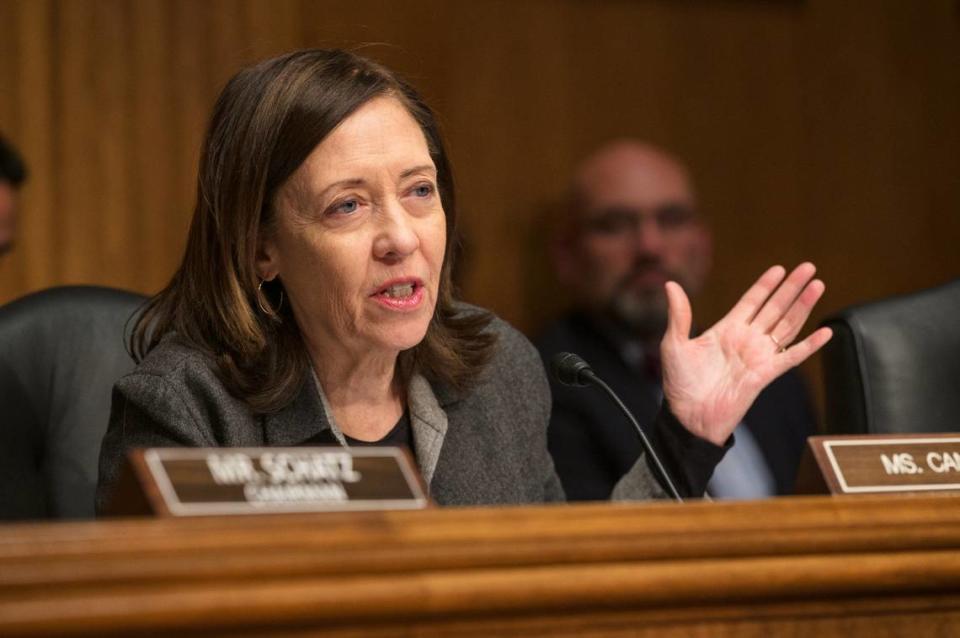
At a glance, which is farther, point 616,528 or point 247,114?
point 247,114

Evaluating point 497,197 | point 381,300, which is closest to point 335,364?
point 381,300

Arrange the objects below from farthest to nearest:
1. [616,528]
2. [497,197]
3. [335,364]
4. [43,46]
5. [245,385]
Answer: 1. [497,197]
2. [43,46]
3. [335,364]
4. [245,385]
5. [616,528]

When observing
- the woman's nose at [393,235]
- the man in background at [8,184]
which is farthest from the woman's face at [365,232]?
the man in background at [8,184]

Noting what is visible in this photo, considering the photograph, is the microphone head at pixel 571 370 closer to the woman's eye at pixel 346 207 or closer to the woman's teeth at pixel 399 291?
the woman's teeth at pixel 399 291

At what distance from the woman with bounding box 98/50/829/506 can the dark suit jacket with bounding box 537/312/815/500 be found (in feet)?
2.39

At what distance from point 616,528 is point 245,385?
30.8 inches

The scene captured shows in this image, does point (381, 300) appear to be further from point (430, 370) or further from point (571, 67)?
point (571, 67)

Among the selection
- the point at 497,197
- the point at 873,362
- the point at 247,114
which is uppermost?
the point at 247,114

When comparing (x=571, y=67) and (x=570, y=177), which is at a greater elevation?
(x=571, y=67)

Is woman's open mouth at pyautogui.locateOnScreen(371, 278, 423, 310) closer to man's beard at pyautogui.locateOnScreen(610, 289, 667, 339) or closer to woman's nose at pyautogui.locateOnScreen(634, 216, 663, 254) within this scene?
man's beard at pyautogui.locateOnScreen(610, 289, 667, 339)

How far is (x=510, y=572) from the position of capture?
110 cm

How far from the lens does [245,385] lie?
5.90 feet

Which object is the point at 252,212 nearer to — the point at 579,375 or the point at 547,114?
the point at 579,375

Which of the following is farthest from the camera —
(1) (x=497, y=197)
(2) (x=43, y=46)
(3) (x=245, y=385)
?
(1) (x=497, y=197)
